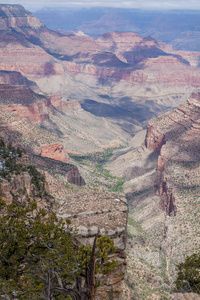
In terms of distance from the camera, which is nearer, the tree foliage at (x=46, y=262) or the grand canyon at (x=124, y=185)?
the tree foliage at (x=46, y=262)

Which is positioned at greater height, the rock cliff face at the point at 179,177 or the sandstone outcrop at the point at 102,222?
the sandstone outcrop at the point at 102,222

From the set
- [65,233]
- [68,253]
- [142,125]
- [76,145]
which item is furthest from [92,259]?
[142,125]

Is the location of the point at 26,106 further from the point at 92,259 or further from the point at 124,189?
the point at 92,259

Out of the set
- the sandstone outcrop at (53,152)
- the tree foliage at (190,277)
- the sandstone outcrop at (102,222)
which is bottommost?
the sandstone outcrop at (53,152)

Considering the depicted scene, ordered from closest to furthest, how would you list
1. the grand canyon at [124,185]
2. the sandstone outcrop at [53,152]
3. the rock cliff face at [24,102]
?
the grand canyon at [124,185]
the sandstone outcrop at [53,152]
the rock cliff face at [24,102]

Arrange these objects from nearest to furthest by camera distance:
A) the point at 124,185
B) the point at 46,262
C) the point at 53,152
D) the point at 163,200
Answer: the point at 46,262
the point at 163,200
the point at 53,152
the point at 124,185

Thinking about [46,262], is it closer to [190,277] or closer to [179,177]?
[190,277]

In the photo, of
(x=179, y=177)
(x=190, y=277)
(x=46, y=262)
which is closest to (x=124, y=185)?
(x=179, y=177)

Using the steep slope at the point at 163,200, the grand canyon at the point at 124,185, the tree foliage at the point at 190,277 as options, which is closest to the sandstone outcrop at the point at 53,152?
the grand canyon at the point at 124,185

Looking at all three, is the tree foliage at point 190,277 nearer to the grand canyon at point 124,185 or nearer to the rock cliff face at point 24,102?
the grand canyon at point 124,185

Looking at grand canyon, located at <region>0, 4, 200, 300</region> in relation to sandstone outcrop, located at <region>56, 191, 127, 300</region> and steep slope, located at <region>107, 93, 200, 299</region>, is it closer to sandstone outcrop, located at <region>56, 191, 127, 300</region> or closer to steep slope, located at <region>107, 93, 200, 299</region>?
sandstone outcrop, located at <region>56, 191, 127, 300</region>

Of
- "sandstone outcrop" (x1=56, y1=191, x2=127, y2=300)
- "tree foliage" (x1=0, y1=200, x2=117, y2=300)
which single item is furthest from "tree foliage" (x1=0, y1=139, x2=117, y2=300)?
"sandstone outcrop" (x1=56, y1=191, x2=127, y2=300)

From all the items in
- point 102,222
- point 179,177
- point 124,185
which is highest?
point 102,222
